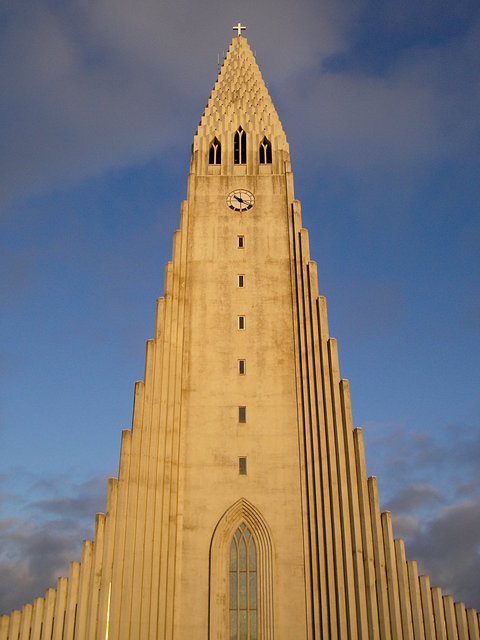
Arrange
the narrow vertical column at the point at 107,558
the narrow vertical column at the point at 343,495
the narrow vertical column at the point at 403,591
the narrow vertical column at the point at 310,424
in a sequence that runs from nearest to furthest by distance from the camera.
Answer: the narrow vertical column at the point at 403,591
the narrow vertical column at the point at 107,558
the narrow vertical column at the point at 343,495
the narrow vertical column at the point at 310,424

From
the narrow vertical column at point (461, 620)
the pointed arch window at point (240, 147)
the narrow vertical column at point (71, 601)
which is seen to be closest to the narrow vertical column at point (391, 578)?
the narrow vertical column at point (461, 620)

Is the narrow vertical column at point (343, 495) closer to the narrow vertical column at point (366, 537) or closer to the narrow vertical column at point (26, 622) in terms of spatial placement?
the narrow vertical column at point (366, 537)

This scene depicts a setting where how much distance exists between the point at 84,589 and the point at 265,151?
25988 mm

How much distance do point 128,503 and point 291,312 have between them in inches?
486

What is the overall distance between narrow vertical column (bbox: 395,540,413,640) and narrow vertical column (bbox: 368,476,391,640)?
567 mm

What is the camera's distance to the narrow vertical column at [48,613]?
1113 inches

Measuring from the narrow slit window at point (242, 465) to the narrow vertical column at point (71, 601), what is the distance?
7.91 meters

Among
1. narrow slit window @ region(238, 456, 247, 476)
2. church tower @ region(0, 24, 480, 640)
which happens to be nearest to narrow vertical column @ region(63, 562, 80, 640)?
church tower @ region(0, 24, 480, 640)

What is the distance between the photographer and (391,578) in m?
28.8

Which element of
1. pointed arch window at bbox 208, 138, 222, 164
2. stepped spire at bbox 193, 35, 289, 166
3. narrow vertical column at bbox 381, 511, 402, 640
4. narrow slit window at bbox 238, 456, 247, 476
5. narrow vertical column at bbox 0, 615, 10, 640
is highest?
stepped spire at bbox 193, 35, 289, 166

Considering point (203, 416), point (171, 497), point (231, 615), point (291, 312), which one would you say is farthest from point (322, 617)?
point (291, 312)

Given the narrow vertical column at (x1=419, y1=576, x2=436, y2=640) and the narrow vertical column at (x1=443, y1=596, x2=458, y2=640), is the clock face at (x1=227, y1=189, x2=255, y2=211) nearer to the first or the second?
the narrow vertical column at (x1=419, y1=576, x2=436, y2=640)

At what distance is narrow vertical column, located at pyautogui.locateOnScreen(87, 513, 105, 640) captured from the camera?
92.4ft

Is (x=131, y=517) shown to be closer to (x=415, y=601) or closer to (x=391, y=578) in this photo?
(x=391, y=578)
